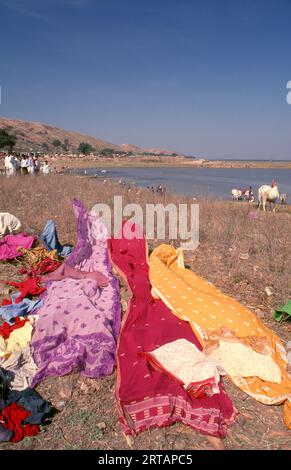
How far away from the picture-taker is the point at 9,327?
3740mm

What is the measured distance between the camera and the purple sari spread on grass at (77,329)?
3.29 m

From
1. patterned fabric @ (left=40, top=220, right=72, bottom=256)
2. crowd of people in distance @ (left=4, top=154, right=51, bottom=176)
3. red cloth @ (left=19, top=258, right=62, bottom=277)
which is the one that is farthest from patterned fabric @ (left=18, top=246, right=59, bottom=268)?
crowd of people in distance @ (left=4, top=154, right=51, bottom=176)

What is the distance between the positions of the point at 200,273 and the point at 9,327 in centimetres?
309

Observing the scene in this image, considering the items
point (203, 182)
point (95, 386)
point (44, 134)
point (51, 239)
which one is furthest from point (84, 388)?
point (44, 134)

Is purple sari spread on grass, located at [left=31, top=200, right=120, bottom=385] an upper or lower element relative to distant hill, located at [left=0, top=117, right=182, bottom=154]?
lower

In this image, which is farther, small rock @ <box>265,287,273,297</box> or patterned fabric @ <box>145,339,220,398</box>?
small rock @ <box>265,287,273,297</box>

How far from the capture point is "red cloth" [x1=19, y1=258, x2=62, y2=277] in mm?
A: 5473

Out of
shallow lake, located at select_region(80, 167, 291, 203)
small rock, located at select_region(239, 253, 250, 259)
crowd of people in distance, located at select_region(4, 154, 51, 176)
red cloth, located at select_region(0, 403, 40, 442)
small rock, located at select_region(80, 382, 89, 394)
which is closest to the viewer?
red cloth, located at select_region(0, 403, 40, 442)

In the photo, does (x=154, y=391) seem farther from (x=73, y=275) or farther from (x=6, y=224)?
(x=6, y=224)

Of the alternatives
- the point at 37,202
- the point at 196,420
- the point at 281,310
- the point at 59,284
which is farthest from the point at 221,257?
the point at 37,202

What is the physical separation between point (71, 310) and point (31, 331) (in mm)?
437

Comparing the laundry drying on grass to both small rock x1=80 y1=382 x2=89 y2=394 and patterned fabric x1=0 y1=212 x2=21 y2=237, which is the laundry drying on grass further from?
patterned fabric x1=0 y1=212 x2=21 y2=237

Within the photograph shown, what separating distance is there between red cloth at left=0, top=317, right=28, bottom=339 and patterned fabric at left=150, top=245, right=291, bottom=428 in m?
1.67
